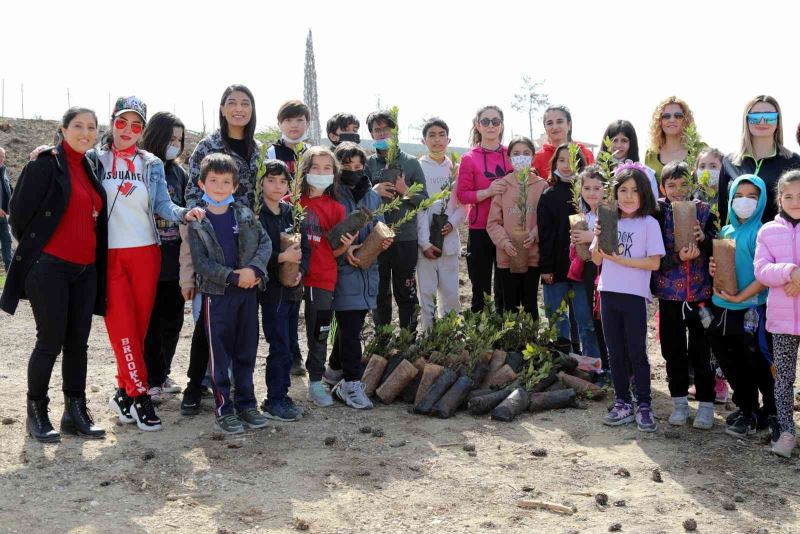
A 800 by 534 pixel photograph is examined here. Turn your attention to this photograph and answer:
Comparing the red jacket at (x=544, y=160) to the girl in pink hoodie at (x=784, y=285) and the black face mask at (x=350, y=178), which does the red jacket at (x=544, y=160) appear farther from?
the girl in pink hoodie at (x=784, y=285)

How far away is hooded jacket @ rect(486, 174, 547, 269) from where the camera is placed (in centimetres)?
725

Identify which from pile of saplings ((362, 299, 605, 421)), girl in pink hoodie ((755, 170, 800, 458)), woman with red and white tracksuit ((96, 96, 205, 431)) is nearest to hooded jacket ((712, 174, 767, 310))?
girl in pink hoodie ((755, 170, 800, 458))

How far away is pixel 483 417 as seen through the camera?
6.07 meters

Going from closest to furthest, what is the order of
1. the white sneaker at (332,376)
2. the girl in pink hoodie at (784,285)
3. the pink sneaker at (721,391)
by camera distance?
the girl in pink hoodie at (784,285) < the pink sneaker at (721,391) < the white sneaker at (332,376)

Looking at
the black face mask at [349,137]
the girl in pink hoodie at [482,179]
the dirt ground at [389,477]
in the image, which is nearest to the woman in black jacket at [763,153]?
the dirt ground at [389,477]

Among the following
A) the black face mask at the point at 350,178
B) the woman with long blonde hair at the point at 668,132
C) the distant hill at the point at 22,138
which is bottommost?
the black face mask at the point at 350,178

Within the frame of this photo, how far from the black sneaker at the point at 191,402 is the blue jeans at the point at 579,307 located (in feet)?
9.46

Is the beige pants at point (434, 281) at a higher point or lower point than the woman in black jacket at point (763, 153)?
lower

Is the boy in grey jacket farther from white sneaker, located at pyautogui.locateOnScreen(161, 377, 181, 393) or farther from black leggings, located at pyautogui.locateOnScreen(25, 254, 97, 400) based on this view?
white sneaker, located at pyautogui.locateOnScreen(161, 377, 181, 393)

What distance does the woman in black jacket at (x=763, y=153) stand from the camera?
572cm

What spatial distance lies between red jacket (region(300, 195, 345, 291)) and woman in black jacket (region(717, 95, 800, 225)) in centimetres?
277

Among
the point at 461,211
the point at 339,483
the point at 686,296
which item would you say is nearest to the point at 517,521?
the point at 339,483

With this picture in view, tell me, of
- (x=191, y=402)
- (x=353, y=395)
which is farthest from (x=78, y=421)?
(x=353, y=395)

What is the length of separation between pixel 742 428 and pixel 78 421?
14.1ft
